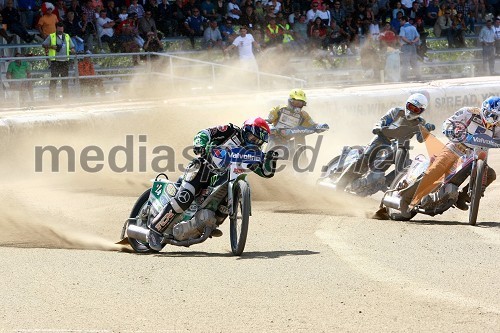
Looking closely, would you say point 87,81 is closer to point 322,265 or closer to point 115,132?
point 115,132

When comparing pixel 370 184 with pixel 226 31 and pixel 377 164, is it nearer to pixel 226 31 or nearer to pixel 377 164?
pixel 377 164

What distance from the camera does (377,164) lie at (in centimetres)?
1464

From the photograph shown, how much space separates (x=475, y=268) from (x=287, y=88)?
51.2 ft

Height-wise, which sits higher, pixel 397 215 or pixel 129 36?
pixel 129 36

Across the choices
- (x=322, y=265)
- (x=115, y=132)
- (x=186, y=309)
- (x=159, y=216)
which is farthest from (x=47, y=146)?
(x=186, y=309)

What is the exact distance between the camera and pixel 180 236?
10.1 metres

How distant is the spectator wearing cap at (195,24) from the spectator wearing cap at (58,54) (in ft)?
13.1

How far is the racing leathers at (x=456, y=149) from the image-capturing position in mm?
12305

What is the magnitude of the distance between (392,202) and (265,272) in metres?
4.54

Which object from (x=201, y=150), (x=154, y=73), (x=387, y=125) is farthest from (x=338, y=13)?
(x=201, y=150)

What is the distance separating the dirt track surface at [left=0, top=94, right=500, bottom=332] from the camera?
275 inches

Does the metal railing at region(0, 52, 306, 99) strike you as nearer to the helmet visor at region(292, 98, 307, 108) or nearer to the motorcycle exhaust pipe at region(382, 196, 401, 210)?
the helmet visor at region(292, 98, 307, 108)

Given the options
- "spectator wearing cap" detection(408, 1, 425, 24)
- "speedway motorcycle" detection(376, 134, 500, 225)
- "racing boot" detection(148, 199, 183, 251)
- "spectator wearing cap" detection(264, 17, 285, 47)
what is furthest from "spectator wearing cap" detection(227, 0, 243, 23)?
"racing boot" detection(148, 199, 183, 251)

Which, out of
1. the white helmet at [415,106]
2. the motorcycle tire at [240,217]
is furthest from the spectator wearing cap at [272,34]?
the motorcycle tire at [240,217]
